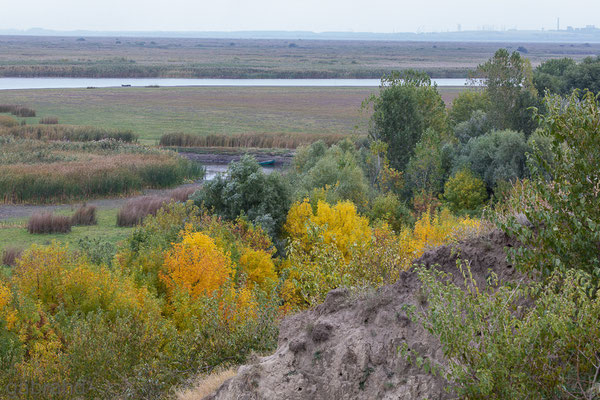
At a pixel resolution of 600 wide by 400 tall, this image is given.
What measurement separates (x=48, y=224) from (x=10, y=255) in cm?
989

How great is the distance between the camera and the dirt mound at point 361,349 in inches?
530

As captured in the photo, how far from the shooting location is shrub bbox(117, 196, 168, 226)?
177ft

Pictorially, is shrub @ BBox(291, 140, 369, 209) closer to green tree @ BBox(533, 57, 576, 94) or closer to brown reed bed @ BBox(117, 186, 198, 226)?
brown reed bed @ BBox(117, 186, 198, 226)

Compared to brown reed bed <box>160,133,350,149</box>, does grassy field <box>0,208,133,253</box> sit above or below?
below

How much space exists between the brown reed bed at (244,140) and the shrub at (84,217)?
4336 centimetres

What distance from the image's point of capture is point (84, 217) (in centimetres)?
5447

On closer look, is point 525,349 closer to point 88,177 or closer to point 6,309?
point 6,309

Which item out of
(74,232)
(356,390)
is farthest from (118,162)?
(356,390)

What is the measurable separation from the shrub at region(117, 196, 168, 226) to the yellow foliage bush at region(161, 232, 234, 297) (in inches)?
880

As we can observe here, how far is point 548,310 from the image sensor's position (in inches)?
400

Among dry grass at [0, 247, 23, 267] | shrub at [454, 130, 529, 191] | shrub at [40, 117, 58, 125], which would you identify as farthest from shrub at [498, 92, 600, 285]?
shrub at [40, 117, 58, 125]

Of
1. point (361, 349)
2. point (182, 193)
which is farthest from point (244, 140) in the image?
point (361, 349)

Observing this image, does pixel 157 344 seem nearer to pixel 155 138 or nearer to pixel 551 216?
pixel 551 216

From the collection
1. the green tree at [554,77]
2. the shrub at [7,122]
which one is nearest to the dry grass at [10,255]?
the shrub at [7,122]
